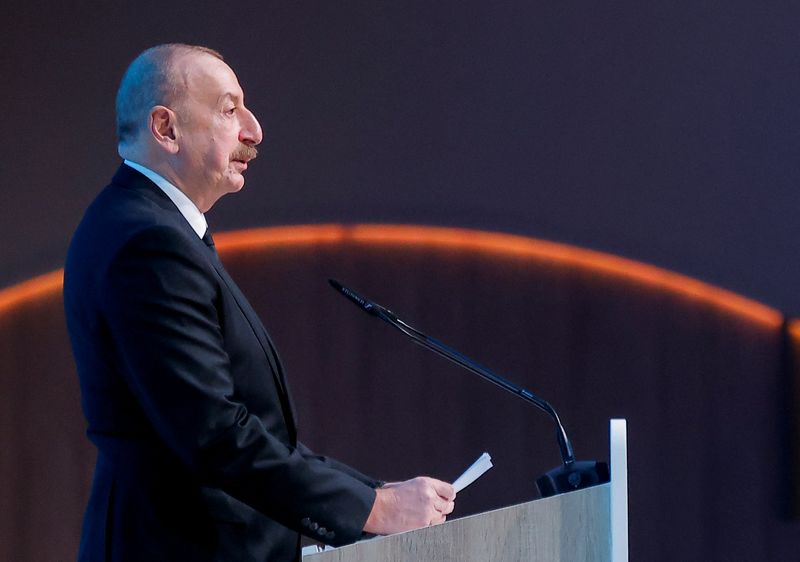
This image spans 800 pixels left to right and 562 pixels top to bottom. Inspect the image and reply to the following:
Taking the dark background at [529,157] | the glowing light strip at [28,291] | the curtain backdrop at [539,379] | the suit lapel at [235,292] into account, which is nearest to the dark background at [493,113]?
the dark background at [529,157]

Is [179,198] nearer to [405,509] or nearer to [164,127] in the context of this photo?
[164,127]

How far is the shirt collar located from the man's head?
1 cm

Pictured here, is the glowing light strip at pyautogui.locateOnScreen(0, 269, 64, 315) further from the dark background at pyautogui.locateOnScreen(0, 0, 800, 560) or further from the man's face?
the man's face

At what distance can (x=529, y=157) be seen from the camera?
3.30 m

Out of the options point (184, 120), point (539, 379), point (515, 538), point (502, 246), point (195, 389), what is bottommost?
point (515, 538)

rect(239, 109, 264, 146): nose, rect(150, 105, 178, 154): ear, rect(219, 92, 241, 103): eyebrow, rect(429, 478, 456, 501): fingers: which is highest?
rect(219, 92, 241, 103): eyebrow

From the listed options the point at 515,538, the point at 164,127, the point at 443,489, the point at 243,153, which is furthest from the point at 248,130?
the point at 515,538

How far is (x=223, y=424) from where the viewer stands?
1.25 m

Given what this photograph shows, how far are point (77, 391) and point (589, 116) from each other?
1899 mm

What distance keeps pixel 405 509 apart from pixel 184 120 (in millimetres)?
666

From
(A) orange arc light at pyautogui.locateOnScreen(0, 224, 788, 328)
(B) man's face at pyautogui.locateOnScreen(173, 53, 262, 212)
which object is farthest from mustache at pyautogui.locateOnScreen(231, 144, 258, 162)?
(A) orange arc light at pyautogui.locateOnScreen(0, 224, 788, 328)

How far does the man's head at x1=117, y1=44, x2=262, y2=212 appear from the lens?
1.48 m

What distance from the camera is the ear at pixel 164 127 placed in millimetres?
1475

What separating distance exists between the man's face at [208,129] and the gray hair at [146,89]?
2 centimetres
